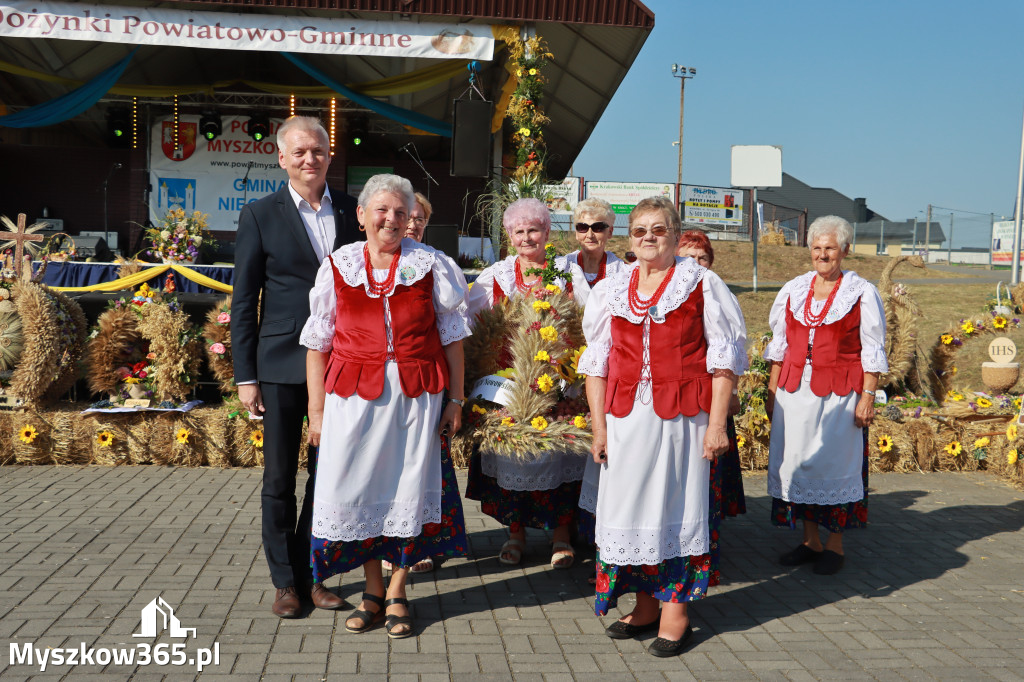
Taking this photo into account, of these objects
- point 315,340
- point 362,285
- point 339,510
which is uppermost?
point 362,285

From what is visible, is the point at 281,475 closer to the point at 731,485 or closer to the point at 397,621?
the point at 397,621

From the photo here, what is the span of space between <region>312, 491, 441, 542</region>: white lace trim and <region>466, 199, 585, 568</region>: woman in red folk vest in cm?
91

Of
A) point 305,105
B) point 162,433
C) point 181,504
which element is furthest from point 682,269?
point 305,105

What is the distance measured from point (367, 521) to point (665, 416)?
1.24 m

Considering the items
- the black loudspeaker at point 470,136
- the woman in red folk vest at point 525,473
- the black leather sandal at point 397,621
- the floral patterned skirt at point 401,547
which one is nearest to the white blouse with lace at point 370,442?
the floral patterned skirt at point 401,547

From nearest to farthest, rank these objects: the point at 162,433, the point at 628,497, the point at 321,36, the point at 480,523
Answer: the point at 628,497, the point at 480,523, the point at 162,433, the point at 321,36

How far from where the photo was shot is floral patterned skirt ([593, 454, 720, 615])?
11.2 ft

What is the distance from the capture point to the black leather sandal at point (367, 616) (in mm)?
3504

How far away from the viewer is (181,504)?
5473 millimetres

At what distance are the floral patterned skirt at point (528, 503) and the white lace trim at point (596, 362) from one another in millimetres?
1091

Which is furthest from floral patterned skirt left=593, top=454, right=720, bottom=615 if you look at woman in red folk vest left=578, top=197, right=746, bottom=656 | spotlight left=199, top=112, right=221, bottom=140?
spotlight left=199, top=112, right=221, bottom=140

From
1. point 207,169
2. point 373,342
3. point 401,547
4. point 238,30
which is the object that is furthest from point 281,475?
point 207,169

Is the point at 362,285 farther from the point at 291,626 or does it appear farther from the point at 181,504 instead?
the point at 181,504

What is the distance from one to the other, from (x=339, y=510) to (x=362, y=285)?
89 centimetres
